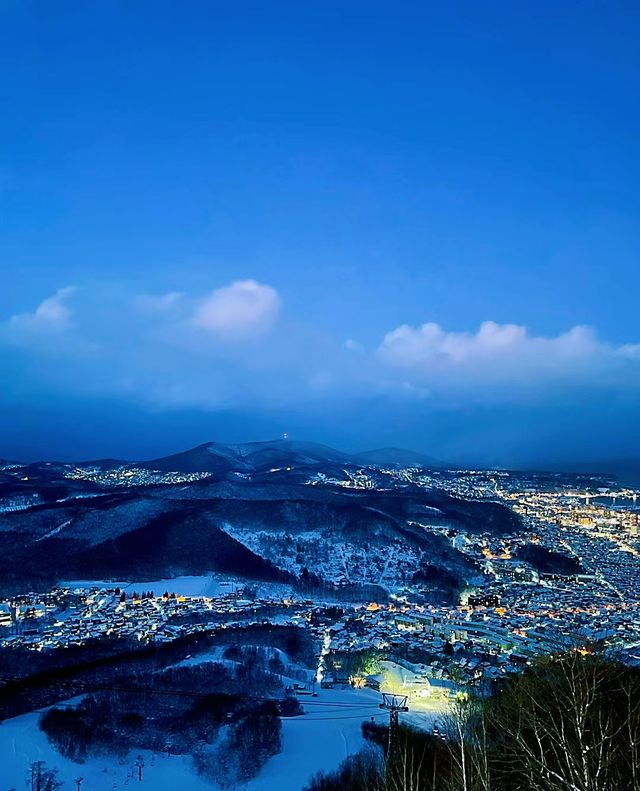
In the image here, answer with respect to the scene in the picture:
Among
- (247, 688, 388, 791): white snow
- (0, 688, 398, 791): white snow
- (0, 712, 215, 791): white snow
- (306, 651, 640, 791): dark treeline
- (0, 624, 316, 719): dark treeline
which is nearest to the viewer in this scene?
(306, 651, 640, 791): dark treeline

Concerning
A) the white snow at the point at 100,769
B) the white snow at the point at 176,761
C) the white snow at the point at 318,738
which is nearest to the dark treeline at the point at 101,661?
the white snow at the point at 176,761

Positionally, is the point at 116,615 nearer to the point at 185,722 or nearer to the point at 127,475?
the point at 185,722

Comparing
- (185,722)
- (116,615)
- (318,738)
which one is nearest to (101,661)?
(185,722)

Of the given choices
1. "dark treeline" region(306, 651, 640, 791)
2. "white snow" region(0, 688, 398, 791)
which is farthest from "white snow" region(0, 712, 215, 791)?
"dark treeline" region(306, 651, 640, 791)

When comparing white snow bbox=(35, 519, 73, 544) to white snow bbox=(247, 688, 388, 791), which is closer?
white snow bbox=(247, 688, 388, 791)

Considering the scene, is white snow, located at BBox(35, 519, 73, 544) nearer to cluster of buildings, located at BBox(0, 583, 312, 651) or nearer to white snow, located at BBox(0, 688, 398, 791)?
cluster of buildings, located at BBox(0, 583, 312, 651)

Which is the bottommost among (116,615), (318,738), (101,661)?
(318,738)
